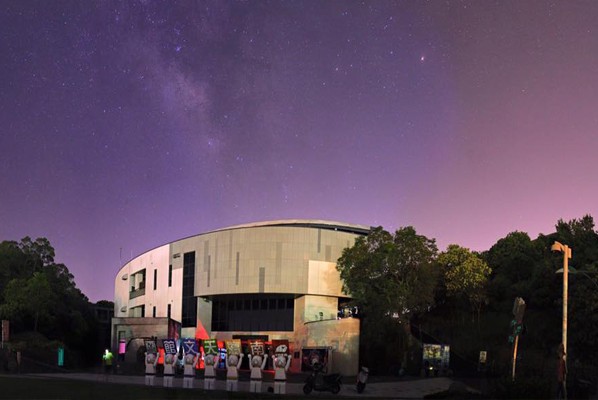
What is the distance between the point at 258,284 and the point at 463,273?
67.0 ft

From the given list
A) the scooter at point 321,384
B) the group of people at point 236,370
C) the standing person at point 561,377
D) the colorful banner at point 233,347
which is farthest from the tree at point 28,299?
the standing person at point 561,377

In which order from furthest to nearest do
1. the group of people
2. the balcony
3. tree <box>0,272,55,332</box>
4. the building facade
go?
the balcony, tree <box>0,272,55,332</box>, the building facade, the group of people

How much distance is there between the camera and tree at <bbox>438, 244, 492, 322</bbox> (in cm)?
6016

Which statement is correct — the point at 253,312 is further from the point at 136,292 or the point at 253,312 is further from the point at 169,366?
the point at 169,366

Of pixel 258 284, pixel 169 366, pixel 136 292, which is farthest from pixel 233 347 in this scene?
pixel 136 292

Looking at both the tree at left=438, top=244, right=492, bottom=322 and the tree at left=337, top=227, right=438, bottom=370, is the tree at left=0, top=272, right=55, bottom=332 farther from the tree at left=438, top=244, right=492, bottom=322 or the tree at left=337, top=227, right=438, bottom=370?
the tree at left=438, top=244, right=492, bottom=322

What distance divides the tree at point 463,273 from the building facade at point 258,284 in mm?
10402

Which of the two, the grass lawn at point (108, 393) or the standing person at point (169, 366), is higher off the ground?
the grass lawn at point (108, 393)

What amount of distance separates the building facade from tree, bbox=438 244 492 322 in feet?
34.1

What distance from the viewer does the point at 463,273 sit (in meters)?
60.2

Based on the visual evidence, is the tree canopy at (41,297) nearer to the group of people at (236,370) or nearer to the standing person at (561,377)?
the group of people at (236,370)

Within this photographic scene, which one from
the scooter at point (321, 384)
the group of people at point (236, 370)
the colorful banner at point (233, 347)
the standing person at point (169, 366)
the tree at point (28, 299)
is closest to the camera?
the scooter at point (321, 384)

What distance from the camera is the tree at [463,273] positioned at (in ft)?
197

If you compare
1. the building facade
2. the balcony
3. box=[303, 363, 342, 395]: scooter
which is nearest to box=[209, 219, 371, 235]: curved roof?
the building facade
